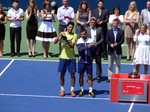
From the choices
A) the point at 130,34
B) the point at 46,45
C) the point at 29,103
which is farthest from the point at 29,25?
the point at 29,103

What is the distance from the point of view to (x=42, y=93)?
62.4 feet

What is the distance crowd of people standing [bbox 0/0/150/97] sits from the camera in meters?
18.4

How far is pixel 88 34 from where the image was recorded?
19328 mm

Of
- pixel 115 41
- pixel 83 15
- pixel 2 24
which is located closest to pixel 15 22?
pixel 2 24

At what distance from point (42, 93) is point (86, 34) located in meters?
2.43

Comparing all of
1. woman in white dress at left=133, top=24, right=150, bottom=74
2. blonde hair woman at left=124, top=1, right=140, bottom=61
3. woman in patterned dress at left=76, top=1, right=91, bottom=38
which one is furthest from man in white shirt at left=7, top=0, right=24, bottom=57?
woman in white dress at left=133, top=24, right=150, bottom=74

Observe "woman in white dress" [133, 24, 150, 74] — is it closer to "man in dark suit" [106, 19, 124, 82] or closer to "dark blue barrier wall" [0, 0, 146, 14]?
"man in dark suit" [106, 19, 124, 82]

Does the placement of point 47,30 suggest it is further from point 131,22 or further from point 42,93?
point 42,93

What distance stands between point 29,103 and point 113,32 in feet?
12.7

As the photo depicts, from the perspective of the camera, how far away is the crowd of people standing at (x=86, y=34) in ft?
60.3

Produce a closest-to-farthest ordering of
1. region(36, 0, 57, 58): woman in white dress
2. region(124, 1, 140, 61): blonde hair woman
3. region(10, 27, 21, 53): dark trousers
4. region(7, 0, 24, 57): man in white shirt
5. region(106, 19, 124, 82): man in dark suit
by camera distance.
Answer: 1. region(106, 19, 124, 82): man in dark suit
2. region(124, 1, 140, 61): blonde hair woman
3. region(36, 0, 57, 58): woman in white dress
4. region(7, 0, 24, 57): man in white shirt
5. region(10, 27, 21, 53): dark trousers

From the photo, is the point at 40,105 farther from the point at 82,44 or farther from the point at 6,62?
the point at 6,62

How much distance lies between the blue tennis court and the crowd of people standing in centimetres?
50

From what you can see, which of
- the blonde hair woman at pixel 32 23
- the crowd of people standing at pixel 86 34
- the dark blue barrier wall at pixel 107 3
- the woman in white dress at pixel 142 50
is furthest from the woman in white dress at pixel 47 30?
the dark blue barrier wall at pixel 107 3
